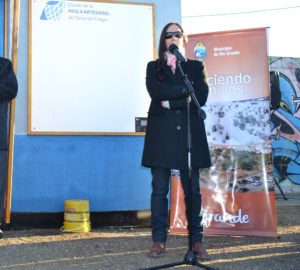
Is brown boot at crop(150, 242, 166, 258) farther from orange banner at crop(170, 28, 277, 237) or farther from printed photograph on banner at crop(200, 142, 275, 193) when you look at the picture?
printed photograph on banner at crop(200, 142, 275, 193)

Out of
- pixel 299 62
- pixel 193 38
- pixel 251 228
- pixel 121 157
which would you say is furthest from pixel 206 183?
pixel 299 62

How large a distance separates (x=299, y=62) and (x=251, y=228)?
7.20 metres

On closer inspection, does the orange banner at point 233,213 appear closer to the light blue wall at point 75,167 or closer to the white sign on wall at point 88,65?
the light blue wall at point 75,167

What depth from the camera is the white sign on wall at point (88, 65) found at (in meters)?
3.99

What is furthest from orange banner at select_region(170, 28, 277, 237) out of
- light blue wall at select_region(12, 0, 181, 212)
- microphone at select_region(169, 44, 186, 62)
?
microphone at select_region(169, 44, 186, 62)

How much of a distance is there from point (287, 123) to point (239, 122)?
21.1ft

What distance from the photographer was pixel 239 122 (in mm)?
3598

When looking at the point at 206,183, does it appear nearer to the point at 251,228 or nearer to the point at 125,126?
the point at 251,228

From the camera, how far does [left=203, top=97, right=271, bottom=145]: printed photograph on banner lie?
355 cm

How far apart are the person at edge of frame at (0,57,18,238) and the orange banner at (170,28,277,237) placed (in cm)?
150

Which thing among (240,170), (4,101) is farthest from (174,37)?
(4,101)

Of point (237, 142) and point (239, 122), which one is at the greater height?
point (239, 122)

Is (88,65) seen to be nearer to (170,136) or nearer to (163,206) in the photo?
(170,136)

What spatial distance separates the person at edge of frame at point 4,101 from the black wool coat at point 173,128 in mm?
1288
